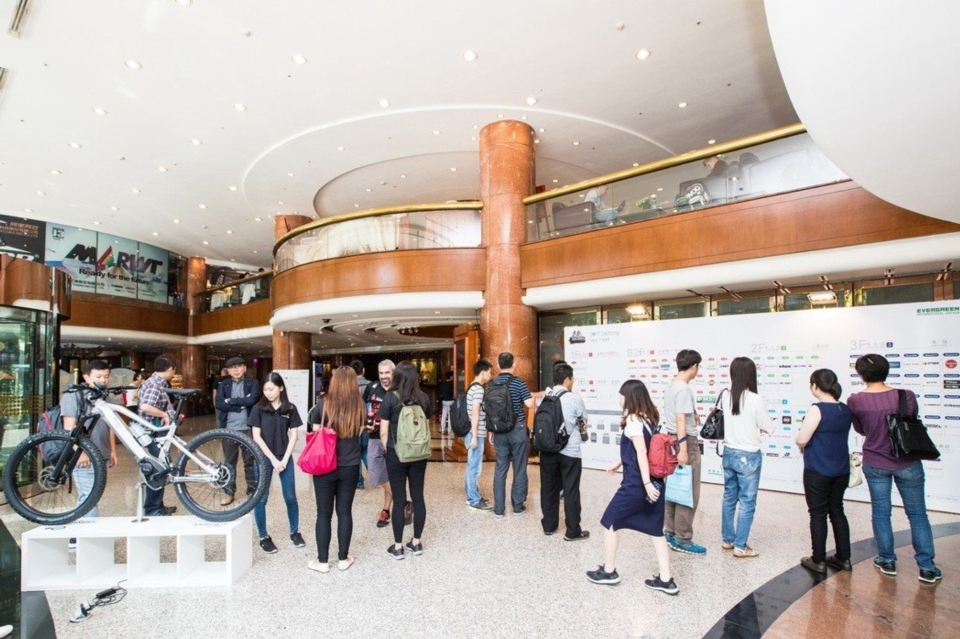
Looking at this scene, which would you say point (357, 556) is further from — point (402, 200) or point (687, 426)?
point (402, 200)

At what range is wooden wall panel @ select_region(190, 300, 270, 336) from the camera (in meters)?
15.9

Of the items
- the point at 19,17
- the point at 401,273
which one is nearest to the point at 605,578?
the point at 401,273

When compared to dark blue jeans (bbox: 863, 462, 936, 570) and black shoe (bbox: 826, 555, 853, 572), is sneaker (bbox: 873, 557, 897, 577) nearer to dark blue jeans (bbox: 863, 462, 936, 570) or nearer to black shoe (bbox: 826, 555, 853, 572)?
dark blue jeans (bbox: 863, 462, 936, 570)

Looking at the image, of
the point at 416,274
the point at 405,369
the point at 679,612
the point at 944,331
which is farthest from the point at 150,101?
the point at 944,331

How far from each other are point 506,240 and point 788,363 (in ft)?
15.5

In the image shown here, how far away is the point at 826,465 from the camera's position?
389 cm

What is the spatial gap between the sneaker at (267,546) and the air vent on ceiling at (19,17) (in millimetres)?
7485

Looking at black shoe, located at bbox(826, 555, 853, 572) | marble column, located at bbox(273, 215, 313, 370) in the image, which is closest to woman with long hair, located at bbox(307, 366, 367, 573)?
black shoe, located at bbox(826, 555, 853, 572)

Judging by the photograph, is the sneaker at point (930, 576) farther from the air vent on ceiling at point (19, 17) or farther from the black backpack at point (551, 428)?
the air vent on ceiling at point (19, 17)

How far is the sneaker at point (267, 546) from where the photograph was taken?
446 centimetres

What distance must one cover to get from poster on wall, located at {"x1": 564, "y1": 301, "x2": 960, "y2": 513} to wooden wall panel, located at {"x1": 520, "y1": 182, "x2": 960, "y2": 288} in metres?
0.84

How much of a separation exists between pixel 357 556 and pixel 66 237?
17782 mm

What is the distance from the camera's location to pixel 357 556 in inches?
173

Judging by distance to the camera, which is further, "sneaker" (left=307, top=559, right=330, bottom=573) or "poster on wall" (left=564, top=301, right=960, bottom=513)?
"poster on wall" (left=564, top=301, right=960, bottom=513)
